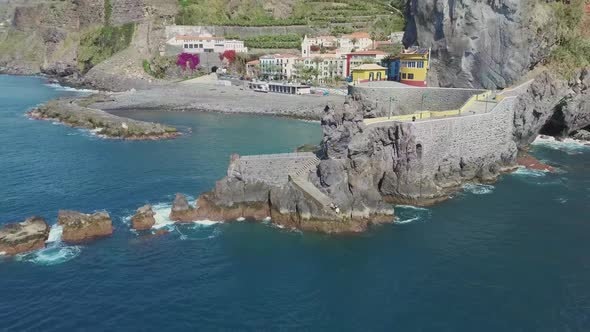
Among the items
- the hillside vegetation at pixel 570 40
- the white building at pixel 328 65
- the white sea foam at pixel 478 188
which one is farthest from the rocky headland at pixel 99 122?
the hillside vegetation at pixel 570 40

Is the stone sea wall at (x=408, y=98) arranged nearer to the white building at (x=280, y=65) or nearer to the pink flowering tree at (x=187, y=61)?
the white building at (x=280, y=65)

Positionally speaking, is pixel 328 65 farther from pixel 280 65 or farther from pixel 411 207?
pixel 411 207

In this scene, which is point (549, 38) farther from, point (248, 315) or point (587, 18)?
point (248, 315)

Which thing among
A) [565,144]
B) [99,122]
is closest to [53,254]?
[99,122]

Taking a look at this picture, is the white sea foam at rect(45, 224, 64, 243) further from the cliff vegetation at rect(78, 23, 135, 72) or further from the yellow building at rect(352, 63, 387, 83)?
the cliff vegetation at rect(78, 23, 135, 72)

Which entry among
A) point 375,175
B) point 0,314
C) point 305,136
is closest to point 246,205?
point 375,175

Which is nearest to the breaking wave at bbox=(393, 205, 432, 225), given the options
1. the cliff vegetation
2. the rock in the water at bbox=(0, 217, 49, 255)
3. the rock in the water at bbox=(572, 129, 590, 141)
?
the rock in the water at bbox=(0, 217, 49, 255)
